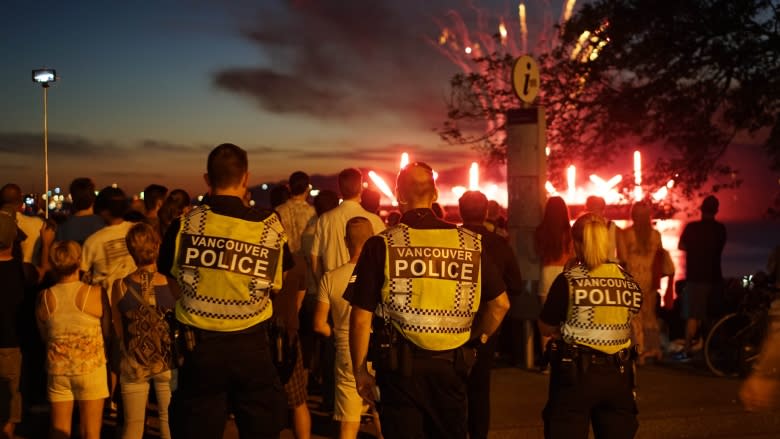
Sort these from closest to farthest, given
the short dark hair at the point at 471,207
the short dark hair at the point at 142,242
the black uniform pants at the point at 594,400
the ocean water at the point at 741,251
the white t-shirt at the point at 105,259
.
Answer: the black uniform pants at the point at 594,400 < the short dark hair at the point at 142,242 < the short dark hair at the point at 471,207 < the white t-shirt at the point at 105,259 < the ocean water at the point at 741,251

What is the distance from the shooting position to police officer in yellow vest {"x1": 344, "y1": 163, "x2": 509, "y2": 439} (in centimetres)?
476

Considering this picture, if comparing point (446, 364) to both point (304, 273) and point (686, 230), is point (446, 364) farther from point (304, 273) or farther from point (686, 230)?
point (686, 230)

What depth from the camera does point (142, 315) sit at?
629cm

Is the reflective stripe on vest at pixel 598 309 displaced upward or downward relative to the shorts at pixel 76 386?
upward

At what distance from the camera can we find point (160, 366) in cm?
637

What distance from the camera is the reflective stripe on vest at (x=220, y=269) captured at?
4.83 m

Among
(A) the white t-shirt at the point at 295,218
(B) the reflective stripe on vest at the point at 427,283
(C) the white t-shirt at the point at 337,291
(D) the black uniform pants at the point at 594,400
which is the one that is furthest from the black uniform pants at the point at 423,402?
(A) the white t-shirt at the point at 295,218

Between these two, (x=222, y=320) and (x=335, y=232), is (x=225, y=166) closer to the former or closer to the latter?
(x=222, y=320)

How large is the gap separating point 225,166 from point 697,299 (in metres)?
7.96

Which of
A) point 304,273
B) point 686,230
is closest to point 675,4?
point 686,230

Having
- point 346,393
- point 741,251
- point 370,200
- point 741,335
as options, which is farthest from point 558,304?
point 741,251

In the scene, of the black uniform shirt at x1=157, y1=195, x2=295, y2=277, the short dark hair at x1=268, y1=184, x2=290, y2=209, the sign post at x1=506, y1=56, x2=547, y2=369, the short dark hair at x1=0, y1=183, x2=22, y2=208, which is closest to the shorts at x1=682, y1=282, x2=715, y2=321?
the sign post at x1=506, y1=56, x2=547, y2=369

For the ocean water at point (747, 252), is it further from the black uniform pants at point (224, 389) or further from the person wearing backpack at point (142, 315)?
the black uniform pants at point (224, 389)

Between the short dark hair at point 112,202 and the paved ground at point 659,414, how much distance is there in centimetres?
185
